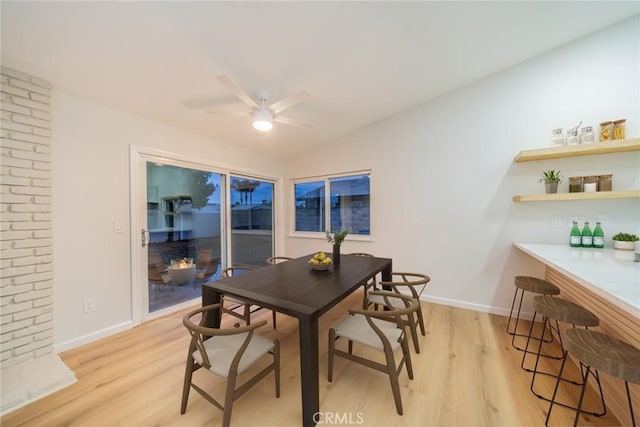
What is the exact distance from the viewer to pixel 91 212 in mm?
2291

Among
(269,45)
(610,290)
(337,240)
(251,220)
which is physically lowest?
(610,290)

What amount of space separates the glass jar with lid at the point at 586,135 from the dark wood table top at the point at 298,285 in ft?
7.57

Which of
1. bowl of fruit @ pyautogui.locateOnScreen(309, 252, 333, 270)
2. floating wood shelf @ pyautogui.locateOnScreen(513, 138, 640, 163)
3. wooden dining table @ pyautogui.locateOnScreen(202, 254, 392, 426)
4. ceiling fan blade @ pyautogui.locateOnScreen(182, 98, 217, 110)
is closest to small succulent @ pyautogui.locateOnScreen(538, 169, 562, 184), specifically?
floating wood shelf @ pyautogui.locateOnScreen(513, 138, 640, 163)

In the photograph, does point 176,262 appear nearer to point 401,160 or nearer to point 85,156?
point 85,156

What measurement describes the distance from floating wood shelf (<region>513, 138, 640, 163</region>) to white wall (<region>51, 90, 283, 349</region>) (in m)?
4.22

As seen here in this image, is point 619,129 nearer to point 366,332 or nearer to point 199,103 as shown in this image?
point 366,332

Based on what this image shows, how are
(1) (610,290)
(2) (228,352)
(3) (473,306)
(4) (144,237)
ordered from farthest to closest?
(3) (473,306)
(4) (144,237)
(2) (228,352)
(1) (610,290)

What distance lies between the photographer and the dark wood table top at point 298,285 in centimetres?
148

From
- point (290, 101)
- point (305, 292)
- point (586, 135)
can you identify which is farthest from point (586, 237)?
point (290, 101)

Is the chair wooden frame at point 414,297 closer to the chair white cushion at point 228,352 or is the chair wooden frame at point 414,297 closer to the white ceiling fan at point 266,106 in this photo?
the chair white cushion at point 228,352

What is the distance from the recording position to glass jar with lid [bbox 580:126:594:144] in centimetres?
231

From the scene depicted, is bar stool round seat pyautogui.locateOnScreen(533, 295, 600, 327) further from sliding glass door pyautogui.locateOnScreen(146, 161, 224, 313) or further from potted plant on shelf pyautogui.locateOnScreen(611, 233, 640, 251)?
sliding glass door pyautogui.locateOnScreen(146, 161, 224, 313)

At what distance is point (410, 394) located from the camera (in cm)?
166

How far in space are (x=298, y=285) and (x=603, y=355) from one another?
1.76 m
